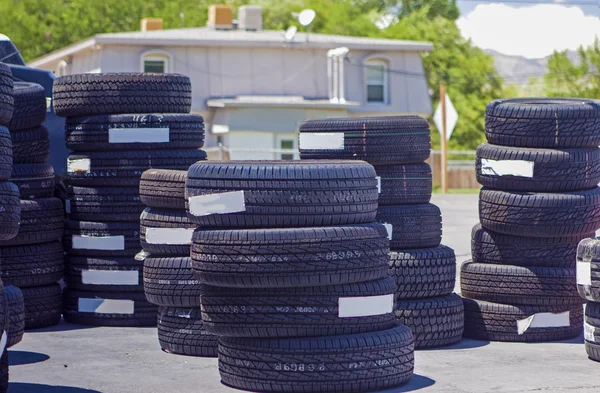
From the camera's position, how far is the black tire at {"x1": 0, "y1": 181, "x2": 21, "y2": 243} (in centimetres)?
759

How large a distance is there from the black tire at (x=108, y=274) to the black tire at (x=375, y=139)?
2.12 meters

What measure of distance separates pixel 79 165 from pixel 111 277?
1102mm

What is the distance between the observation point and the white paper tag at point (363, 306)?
761 centimetres

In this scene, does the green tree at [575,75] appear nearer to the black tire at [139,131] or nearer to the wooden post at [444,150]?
the wooden post at [444,150]

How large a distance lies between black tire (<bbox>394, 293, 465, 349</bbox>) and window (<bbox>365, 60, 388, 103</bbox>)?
37.0m


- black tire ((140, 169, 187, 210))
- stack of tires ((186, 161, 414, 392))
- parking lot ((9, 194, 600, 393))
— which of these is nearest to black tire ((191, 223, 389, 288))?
stack of tires ((186, 161, 414, 392))

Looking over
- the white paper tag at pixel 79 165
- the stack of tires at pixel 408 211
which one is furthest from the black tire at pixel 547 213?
the white paper tag at pixel 79 165

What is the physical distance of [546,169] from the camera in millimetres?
9688

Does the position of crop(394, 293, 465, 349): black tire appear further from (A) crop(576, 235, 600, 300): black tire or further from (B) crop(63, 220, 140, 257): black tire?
(B) crop(63, 220, 140, 257): black tire

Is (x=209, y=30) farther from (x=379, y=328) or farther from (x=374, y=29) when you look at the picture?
(x=379, y=328)

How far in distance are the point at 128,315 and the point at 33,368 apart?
2234 millimetres

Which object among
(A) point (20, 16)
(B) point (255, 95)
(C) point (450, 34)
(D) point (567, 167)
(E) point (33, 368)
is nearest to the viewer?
(E) point (33, 368)

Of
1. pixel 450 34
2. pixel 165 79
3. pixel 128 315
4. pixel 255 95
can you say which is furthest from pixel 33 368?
pixel 450 34

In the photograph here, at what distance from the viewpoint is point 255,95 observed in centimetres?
4412
